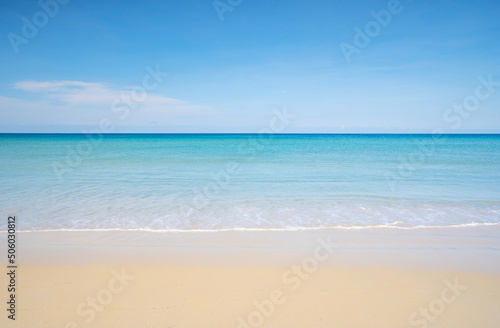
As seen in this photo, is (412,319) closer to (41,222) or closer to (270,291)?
(270,291)

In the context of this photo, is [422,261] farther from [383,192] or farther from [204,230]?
[383,192]

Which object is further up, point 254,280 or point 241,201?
point 241,201

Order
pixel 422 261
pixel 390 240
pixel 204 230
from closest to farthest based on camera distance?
pixel 422 261 < pixel 390 240 < pixel 204 230

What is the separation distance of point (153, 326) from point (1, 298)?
234cm

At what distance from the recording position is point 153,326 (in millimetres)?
3230

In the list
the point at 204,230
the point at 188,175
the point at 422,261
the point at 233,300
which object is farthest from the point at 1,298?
the point at 188,175

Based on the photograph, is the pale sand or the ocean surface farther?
the ocean surface

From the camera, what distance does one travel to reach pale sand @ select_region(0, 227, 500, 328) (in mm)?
3391

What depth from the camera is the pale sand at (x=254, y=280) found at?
133 inches

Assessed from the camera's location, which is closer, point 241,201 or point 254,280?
point 254,280

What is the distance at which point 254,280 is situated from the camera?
422 cm

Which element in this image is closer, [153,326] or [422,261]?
[153,326]

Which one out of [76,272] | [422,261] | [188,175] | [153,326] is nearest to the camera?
[153,326]

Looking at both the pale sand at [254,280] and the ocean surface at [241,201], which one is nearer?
the pale sand at [254,280]
